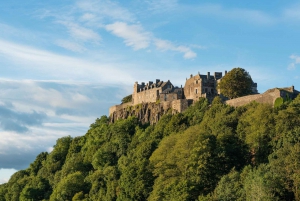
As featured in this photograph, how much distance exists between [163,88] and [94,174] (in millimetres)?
22155

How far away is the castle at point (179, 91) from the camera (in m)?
97.6

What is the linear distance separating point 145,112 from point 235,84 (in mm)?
20720

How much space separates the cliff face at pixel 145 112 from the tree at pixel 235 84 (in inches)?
389

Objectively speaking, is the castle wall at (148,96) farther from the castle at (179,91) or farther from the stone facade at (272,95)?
the stone facade at (272,95)

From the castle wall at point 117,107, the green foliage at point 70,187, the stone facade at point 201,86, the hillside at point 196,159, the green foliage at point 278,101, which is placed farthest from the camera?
the castle wall at point 117,107

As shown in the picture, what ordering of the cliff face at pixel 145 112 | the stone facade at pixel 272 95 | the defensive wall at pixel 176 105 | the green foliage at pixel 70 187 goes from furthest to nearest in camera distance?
the cliff face at pixel 145 112 → the green foliage at pixel 70 187 → the defensive wall at pixel 176 105 → the stone facade at pixel 272 95

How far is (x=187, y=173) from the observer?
236 ft

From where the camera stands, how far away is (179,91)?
105062mm

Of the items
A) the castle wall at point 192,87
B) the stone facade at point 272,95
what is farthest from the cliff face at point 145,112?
the stone facade at point 272,95

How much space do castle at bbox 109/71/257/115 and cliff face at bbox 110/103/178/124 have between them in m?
0.98

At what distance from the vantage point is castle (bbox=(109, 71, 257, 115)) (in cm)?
9762

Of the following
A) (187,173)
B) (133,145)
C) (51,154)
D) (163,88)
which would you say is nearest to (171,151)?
(187,173)

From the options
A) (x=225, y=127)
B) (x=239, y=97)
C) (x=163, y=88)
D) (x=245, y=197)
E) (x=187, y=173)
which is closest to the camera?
(x=245, y=197)

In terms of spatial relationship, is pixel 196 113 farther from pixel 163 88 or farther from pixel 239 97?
pixel 163 88
